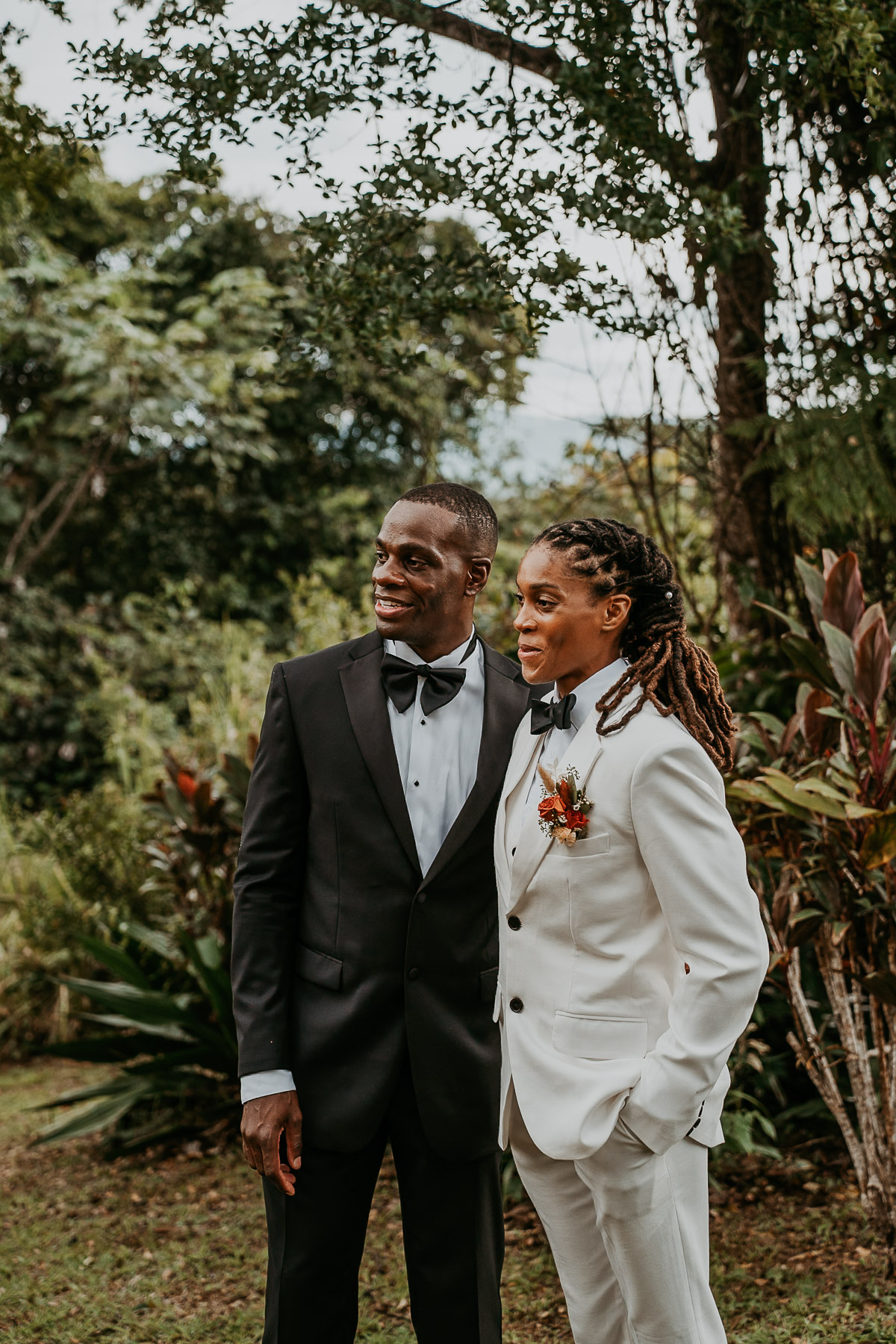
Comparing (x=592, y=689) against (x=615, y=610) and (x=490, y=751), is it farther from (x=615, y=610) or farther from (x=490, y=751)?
(x=490, y=751)

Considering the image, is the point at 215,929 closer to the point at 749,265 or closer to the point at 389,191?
the point at 389,191

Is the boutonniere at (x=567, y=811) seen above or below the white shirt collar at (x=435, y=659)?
below

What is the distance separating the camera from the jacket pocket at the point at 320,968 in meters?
2.10

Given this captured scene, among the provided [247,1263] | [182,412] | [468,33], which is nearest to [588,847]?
[247,1263]

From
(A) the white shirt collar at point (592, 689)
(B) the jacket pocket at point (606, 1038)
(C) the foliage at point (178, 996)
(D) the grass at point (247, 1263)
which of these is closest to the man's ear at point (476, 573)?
(A) the white shirt collar at point (592, 689)

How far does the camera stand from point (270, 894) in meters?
2.14

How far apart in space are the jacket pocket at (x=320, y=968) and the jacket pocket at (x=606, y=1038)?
0.56 metres

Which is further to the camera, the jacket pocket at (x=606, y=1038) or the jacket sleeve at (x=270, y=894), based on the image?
the jacket sleeve at (x=270, y=894)

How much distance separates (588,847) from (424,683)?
63 centimetres

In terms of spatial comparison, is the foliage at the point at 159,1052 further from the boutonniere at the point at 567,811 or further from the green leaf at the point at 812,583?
→ the boutonniere at the point at 567,811

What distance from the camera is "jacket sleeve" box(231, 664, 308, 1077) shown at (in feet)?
6.86

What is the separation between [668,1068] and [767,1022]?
2827 mm

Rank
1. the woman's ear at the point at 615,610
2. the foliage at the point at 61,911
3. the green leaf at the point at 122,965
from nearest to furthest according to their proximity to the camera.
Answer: the woman's ear at the point at 615,610 → the green leaf at the point at 122,965 → the foliage at the point at 61,911

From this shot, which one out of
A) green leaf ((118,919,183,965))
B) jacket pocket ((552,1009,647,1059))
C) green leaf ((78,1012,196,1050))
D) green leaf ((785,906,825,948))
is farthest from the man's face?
green leaf ((118,919,183,965))
